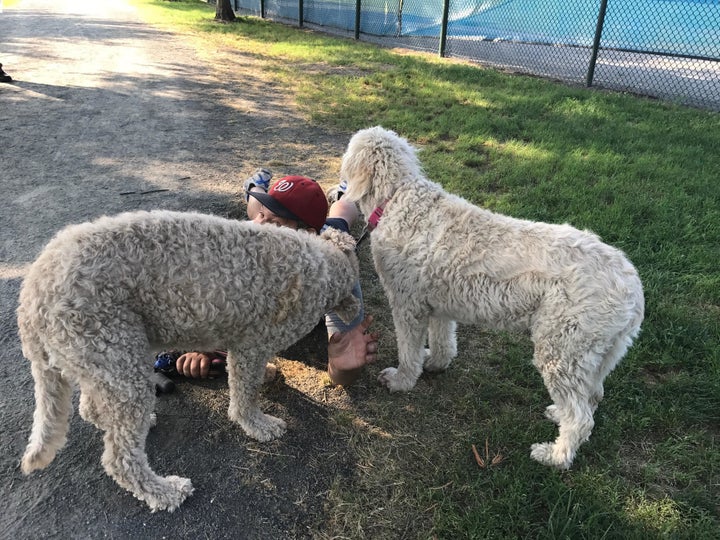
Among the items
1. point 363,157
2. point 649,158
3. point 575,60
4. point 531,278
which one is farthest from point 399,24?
point 531,278

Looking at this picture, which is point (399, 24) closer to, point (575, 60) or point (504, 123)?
point (575, 60)

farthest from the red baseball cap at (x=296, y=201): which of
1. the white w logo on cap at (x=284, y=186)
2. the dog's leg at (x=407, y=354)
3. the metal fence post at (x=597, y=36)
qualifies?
the metal fence post at (x=597, y=36)

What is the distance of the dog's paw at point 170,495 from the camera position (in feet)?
8.30

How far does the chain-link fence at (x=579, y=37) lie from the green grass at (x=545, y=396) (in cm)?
242

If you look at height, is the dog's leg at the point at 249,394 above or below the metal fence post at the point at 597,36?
below

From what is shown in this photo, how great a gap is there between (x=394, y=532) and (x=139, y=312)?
1746mm

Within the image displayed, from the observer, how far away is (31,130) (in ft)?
24.6

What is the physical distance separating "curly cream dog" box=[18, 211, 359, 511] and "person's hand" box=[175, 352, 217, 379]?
0.53 m

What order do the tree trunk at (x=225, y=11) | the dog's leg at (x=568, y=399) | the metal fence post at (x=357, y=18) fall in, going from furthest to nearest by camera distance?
the tree trunk at (x=225, y=11)
the metal fence post at (x=357, y=18)
the dog's leg at (x=568, y=399)

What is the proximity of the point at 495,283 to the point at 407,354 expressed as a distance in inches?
36.4

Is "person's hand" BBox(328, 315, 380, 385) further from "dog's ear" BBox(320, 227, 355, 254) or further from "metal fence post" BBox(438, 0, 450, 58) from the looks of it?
"metal fence post" BBox(438, 0, 450, 58)

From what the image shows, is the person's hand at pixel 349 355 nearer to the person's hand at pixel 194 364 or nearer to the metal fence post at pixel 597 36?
the person's hand at pixel 194 364

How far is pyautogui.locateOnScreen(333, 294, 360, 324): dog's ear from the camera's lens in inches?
127

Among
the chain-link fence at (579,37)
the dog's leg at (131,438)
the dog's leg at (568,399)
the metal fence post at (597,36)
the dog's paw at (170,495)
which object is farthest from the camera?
the metal fence post at (597,36)
